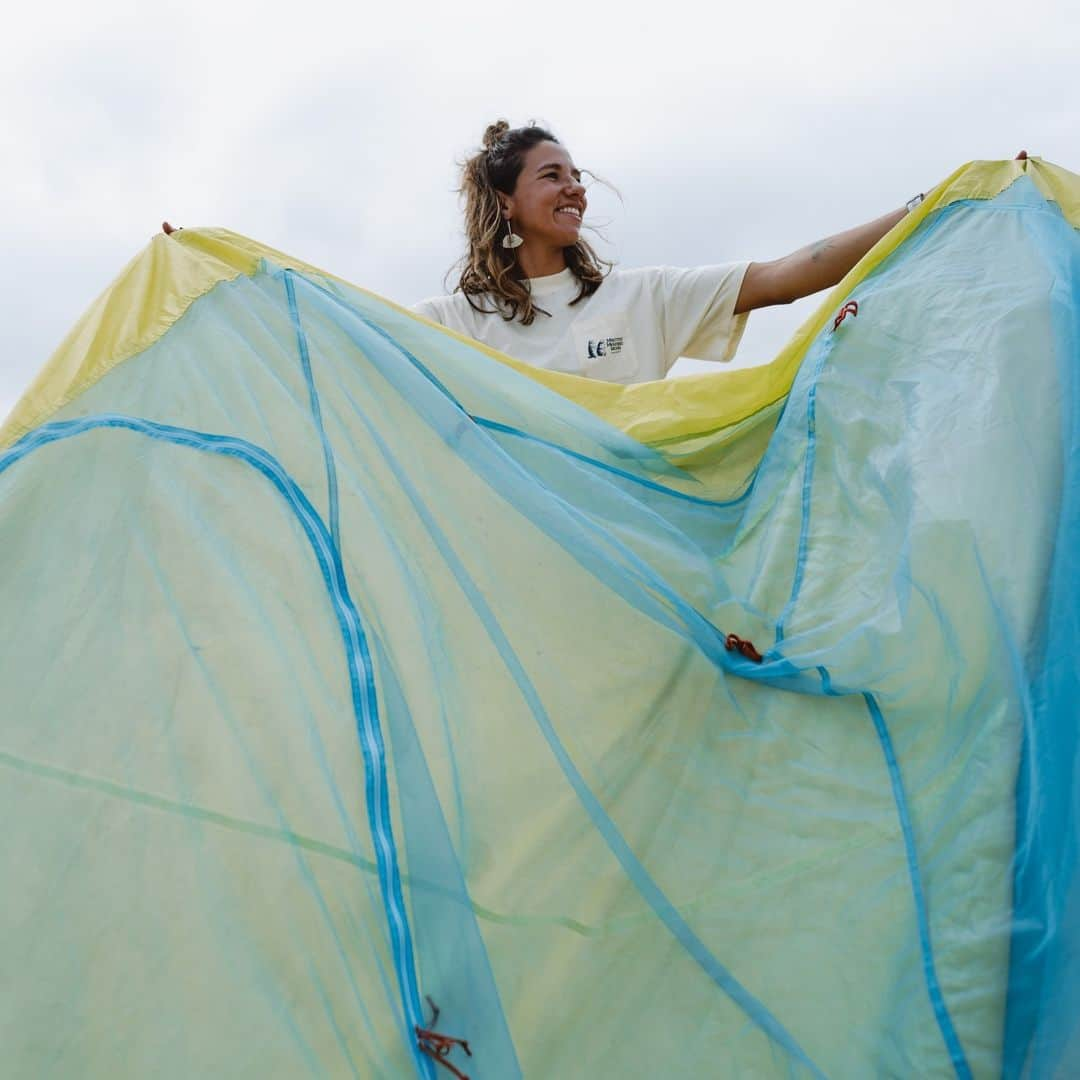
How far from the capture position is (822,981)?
971mm

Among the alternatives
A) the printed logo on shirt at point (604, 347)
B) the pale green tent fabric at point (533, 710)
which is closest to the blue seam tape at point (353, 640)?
the pale green tent fabric at point (533, 710)

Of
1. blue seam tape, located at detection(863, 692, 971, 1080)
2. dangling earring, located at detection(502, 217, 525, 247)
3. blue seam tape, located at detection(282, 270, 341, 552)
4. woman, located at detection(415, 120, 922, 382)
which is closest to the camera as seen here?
blue seam tape, located at detection(863, 692, 971, 1080)

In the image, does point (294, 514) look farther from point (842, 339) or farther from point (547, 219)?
point (547, 219)

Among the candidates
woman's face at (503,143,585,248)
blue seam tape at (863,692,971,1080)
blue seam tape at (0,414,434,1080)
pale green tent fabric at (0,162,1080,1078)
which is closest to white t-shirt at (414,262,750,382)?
woman's face at (503,143,585,248)

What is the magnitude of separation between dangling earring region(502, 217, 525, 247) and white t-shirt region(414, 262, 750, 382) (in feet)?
0.69

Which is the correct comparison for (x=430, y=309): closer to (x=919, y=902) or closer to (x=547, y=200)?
(x=547, y=200)

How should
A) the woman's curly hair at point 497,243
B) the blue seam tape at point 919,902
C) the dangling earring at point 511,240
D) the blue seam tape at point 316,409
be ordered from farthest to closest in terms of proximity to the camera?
the dangling earring at point 511,240 → the woman's curly hair at point 497,243 → the blue seam tape at point 316,409 → the blue seam tape at point 919,902

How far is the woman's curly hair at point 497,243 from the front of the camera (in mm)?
2277

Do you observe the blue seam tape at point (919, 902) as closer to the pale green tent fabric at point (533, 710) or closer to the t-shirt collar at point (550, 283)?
the pale green tent fabric at point (533, 710)

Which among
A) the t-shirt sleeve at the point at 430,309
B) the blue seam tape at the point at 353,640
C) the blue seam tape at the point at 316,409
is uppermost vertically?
the t-shirt sleeve at the point at 430,309

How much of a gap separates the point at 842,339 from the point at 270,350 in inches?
33.4

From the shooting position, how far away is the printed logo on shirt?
214 centimetres

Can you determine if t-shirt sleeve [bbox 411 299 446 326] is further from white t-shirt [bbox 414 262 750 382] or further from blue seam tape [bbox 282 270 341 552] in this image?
blue seam tape [bbox 282 270 341 552]

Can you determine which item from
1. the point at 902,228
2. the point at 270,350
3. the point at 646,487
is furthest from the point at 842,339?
the point at 270,350
